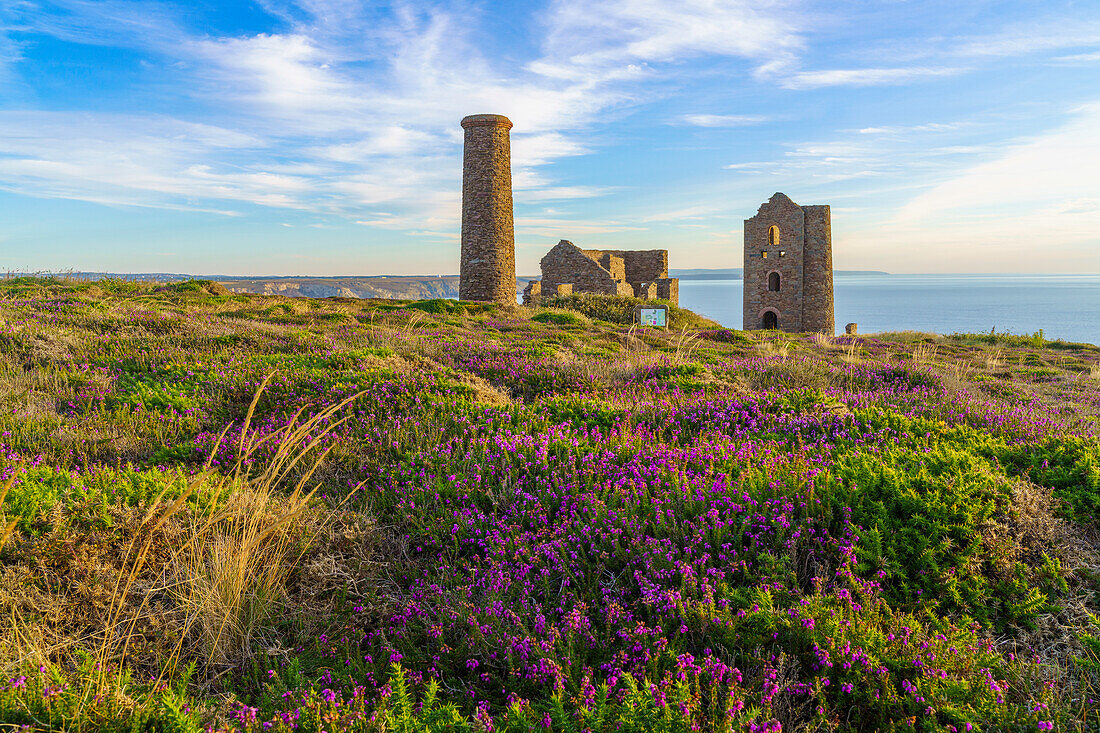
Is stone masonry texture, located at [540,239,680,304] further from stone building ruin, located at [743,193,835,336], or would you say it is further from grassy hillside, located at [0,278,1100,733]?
grassy hillside, located at [0,278,1100,733]

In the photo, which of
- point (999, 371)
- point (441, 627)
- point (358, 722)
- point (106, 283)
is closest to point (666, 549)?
point (441, 627)

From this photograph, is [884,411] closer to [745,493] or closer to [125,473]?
[745,493]

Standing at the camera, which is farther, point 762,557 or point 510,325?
point 510,325

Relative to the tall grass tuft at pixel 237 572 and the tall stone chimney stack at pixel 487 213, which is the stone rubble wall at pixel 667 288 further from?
the tall grass tuft at pixel 237 572

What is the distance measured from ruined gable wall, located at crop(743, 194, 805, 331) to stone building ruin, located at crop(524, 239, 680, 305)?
5699mm

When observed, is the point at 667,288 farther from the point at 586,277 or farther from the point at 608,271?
the point at 586,277

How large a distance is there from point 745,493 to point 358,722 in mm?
2459

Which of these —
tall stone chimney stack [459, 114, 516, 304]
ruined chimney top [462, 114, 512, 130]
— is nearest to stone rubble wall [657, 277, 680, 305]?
tall stone chimney stack [459, 114, 516, 304]

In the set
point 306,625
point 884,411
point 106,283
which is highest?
point 106,283

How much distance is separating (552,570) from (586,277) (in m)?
32.6

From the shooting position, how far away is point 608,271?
36.8 metres

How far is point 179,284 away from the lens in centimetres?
2231

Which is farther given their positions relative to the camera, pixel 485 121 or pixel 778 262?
pixel 778 262

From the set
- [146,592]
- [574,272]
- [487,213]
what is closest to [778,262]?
[574,272]
